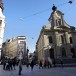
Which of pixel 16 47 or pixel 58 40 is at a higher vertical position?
pixel 16 47

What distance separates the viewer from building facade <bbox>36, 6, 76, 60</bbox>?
158 ft

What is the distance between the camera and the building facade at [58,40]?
48.2 m

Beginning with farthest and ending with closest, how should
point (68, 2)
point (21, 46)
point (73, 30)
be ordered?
point (21, 46) → point (73, 30) → point (68, 2)

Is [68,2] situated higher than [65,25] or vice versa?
[65,25]

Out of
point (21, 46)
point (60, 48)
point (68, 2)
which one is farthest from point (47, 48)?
point (21, 46)

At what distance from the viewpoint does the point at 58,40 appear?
162 ft

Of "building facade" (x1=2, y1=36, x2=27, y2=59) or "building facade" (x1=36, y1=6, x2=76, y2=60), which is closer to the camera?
"building facade" (x1=36, y1=6, x2=76, y2=60)

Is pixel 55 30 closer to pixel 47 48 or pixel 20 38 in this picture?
pixel 47 48

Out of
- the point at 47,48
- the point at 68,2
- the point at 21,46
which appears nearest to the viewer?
the point at 68,2

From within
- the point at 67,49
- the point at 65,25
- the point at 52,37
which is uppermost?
the point at 65,25

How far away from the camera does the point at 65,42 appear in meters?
49.9

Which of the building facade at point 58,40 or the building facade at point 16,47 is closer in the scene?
the building facade at point 58,40

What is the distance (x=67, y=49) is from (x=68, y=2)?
36.6 meters

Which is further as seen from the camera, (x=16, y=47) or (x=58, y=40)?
(x=16, y=47)
